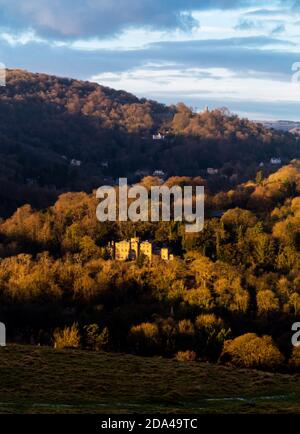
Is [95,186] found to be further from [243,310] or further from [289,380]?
[289,380]

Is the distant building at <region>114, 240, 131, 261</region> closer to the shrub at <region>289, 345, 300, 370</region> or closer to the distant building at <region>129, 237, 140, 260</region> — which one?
the distant building at <region>129, 237, 140, 260</region>

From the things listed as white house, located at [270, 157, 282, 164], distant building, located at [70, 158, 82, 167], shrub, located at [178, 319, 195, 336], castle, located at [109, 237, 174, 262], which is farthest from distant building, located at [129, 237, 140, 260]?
white house, located at [270, 157, 282, 164]

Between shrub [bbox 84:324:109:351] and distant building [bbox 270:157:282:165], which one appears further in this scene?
distant building [bbox 270:157:282:165]

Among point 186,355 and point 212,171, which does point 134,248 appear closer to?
point 186,355

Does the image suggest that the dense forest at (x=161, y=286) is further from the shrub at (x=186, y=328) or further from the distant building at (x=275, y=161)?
the distant building at (x=275, y=161)

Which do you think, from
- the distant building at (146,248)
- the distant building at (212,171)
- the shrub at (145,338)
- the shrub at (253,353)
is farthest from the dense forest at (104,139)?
the shrub at (253,353)
